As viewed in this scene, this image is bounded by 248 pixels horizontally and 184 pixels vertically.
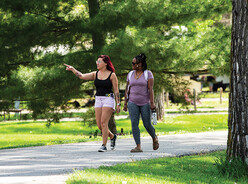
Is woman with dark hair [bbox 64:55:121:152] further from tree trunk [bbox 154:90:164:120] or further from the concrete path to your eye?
tree trunk [bbox 154:90:164:120]

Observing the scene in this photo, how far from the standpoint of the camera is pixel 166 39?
582 inches

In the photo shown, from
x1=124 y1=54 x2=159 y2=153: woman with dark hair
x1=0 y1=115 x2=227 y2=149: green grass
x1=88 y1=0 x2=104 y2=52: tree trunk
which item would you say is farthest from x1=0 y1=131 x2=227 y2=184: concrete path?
x1=0 y1=115 x2=227 y2=149: green grass

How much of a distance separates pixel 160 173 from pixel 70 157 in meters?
2.10

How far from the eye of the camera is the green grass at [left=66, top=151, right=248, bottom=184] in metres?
5.71

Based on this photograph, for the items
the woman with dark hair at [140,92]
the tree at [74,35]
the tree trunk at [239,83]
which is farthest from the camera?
the tree at [74,35]

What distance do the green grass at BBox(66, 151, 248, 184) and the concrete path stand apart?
36 centimetres

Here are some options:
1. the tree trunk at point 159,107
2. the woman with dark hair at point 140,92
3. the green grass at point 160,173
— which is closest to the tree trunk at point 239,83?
the green grass at point 160,173

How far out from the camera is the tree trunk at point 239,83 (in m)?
6.84

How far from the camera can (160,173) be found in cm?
650

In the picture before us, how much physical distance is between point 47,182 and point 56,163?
5.50ft

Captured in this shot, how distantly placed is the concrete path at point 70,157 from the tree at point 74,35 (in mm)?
3033

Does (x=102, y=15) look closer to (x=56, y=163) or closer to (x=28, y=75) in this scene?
(x=28, y=75)

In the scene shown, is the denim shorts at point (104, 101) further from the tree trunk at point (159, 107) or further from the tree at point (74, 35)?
the tree trunk at point (159, 107)

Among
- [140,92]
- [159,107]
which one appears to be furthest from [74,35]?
[159,107]
